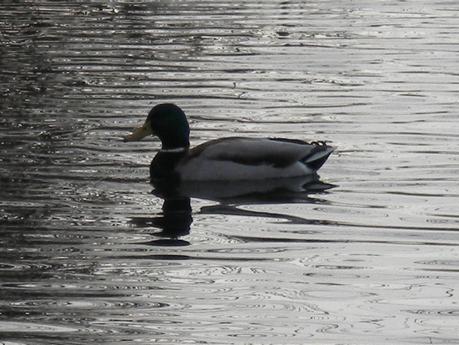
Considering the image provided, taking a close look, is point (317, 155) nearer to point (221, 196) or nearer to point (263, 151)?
point (263, 151)

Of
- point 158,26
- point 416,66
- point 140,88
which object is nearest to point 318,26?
point 158,26

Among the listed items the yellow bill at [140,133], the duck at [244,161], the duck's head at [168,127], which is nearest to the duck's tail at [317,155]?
the duck at [244,161]

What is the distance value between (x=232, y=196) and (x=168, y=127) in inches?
59.6

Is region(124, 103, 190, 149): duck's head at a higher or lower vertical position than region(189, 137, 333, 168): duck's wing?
higher

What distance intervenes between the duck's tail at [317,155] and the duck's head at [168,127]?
126cm

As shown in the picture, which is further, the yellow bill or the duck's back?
the yellow bill

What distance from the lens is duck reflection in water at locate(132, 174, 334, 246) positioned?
527 inches

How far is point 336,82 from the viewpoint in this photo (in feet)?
68.3

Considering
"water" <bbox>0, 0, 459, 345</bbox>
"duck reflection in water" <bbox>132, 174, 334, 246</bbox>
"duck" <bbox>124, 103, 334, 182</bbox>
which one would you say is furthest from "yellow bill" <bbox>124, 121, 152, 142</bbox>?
"duck reflection in water" <bbox>132, 174, 334, 246</bbox>

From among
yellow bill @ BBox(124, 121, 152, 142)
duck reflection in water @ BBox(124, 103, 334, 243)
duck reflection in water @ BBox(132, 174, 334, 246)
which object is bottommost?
duck reflection in water @ BBox(132, 174, 334, 246)

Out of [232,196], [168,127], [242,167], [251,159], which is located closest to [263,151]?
[251,159]

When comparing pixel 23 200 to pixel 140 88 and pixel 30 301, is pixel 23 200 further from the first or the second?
pixel 140 88

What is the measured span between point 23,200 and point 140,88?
6.42m

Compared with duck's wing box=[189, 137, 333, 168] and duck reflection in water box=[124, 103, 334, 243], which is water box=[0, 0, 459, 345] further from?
duck's wing box=[189, 137, 333, 168]
